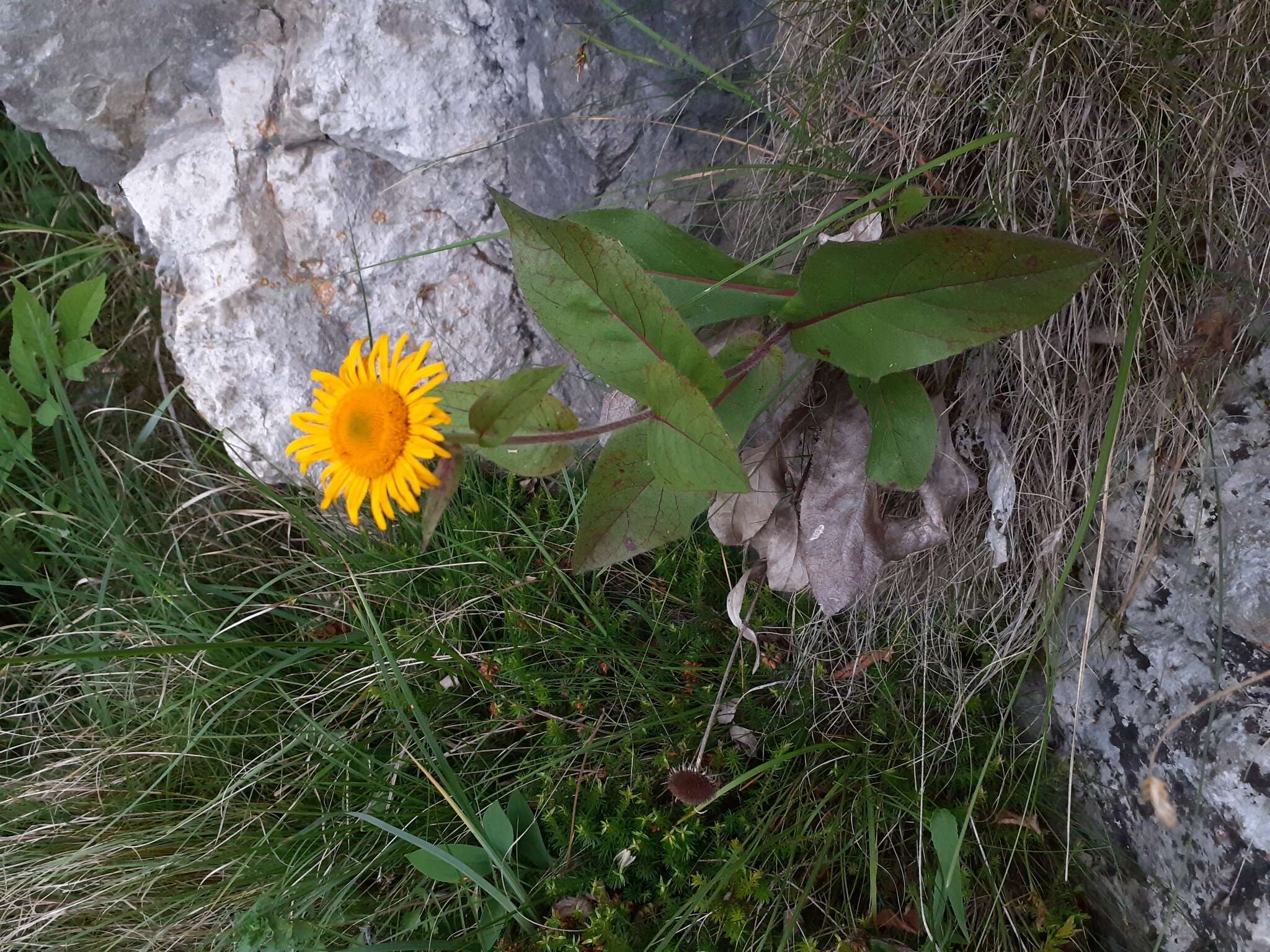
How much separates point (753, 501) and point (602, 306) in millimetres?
576

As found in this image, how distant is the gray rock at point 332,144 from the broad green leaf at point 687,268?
0.36m

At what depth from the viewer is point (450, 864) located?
1.77 meters

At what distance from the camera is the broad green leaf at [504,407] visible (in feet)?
3.86

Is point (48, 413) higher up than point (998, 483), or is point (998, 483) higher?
point (48, 413)

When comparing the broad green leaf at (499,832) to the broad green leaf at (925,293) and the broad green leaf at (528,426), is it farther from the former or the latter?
the broad green leaf at (925,293)

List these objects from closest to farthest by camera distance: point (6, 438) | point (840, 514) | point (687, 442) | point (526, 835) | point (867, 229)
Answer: point (687, 442), point (867, 229), point (840, 514), point (526, 835), point (6, 438)

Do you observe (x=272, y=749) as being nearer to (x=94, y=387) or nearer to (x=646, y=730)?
(x=646, y=730)

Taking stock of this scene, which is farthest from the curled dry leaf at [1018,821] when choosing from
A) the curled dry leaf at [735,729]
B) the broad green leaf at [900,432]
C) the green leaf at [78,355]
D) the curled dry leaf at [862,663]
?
the green leaf at [78,355]

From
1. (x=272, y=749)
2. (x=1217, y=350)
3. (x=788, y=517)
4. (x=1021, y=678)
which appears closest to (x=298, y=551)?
(x=272, y=749)

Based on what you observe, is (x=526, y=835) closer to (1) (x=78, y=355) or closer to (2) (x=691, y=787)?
(2) (x=691, y=787)

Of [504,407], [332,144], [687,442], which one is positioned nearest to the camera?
[504,407]

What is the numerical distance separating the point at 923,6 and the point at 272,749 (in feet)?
6.71

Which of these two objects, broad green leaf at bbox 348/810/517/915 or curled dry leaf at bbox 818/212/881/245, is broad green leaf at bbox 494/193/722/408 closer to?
curled dry leaf at bbox 818/212/881/245

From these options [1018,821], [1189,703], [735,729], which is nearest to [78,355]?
[735,729]
